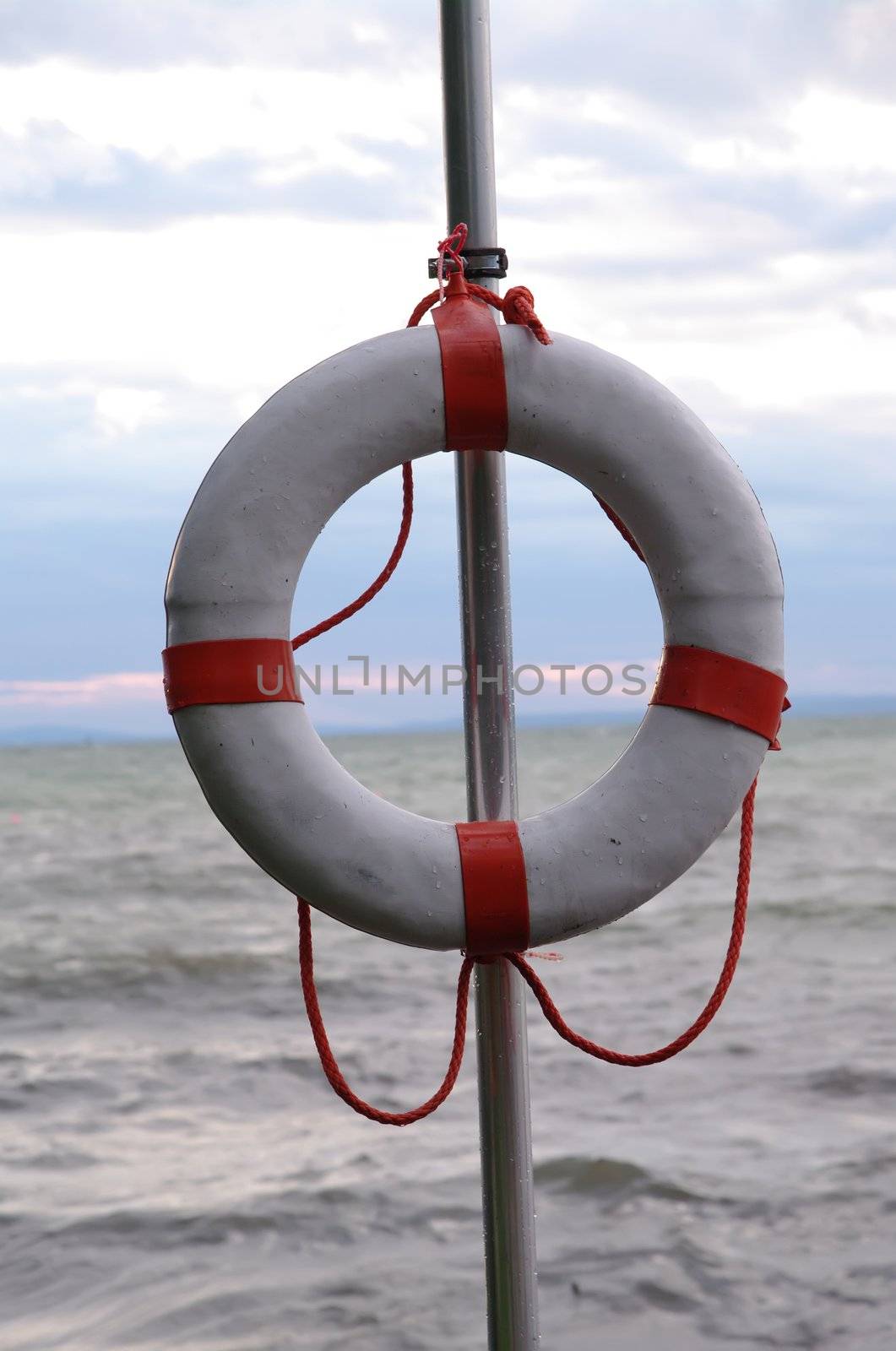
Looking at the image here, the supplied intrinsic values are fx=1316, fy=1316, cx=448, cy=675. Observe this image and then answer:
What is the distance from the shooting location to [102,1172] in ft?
9.29

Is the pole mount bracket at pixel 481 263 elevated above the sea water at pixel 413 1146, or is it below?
above

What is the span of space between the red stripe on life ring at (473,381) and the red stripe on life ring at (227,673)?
0.33 metres

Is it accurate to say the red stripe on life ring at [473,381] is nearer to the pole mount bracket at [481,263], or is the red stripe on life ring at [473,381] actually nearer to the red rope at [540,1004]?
the pole mount bracket at [481,263]

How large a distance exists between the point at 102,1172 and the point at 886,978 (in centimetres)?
282

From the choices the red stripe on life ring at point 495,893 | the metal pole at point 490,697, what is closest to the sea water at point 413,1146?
the metal pole at point 490,697

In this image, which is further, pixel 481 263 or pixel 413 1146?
pixel 413 1146

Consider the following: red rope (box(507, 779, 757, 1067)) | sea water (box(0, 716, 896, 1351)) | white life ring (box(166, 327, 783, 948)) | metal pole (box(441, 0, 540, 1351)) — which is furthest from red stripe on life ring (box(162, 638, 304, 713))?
sea water (box(0, 716, 896, 1351))

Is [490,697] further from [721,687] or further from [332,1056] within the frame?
[332,1056]

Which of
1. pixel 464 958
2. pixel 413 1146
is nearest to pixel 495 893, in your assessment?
pixel 464 958

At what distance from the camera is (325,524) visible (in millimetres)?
1513

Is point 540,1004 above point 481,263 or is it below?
below

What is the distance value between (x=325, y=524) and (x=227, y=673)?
0.68ft

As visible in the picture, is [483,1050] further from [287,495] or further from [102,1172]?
[102,1172]

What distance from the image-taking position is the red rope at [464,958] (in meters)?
1.49
